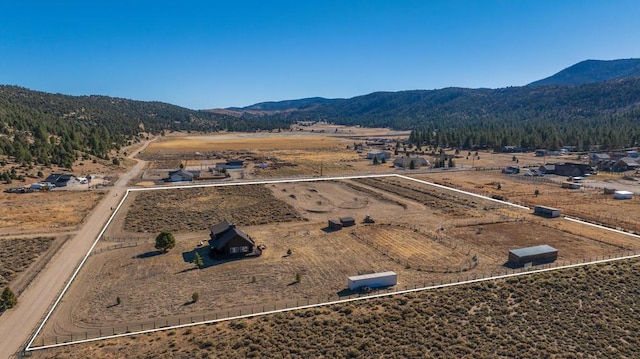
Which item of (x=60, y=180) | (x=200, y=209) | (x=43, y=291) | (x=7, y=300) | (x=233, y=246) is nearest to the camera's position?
(x=7, y=300)

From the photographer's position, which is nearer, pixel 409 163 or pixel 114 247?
pixel 114 247

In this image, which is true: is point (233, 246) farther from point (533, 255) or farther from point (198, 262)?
point (533, 255)

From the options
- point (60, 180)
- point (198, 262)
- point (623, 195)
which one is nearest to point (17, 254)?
point (198, 262)

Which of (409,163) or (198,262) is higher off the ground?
(409,163)

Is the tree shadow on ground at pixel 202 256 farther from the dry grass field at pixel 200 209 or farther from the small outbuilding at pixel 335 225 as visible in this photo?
the small outbuilding at pixel 335 225

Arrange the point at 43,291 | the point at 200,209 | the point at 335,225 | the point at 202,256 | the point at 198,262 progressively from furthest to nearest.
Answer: the point at 200,209
the point at 335,225
the point at 202,256
the point at 198,262
the point at 43,291

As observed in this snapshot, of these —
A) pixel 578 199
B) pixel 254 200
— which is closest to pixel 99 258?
pixel 254 200
